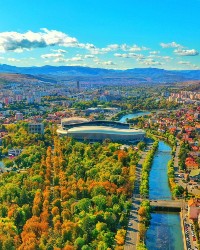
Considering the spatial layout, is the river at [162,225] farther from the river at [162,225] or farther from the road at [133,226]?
the road at [133,226]

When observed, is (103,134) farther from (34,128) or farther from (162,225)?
(162,225)

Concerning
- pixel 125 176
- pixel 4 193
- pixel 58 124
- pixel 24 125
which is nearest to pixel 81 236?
pixel 4 193

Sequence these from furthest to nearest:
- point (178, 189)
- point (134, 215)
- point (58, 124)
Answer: point (58, 124)
point (178, 189)
point (134, 215)

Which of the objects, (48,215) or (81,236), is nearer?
(81,236)

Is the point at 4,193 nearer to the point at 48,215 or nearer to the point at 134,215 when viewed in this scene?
the point at 48,215

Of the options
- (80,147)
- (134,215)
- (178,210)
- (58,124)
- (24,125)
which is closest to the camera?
(134,215)

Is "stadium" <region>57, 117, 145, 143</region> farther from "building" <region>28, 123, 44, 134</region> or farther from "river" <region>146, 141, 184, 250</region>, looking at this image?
"river" <region>146, 141, 184, 250</region>
